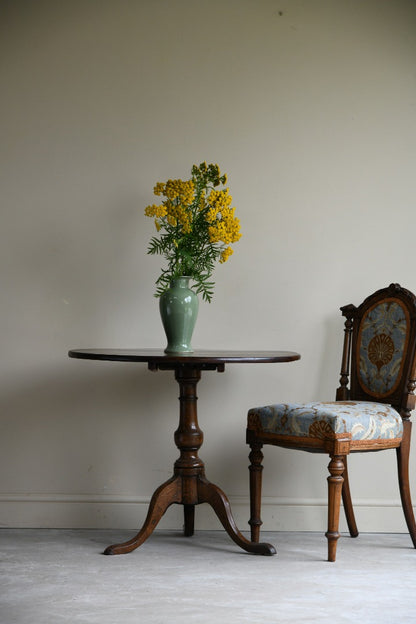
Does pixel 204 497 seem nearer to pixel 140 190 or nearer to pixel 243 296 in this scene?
pixel 243 296

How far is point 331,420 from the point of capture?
2.52m

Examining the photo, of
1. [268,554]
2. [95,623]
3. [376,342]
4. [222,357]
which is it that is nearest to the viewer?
[95,623]

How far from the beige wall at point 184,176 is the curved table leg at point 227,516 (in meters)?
0.44

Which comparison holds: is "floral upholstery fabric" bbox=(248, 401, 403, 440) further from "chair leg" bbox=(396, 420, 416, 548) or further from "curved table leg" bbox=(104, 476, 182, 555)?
"curved table leg" bbox=(104, 476, 182, 555)

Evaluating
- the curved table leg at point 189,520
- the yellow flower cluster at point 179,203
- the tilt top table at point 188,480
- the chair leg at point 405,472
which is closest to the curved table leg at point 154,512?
the tilt top table at point 188,480

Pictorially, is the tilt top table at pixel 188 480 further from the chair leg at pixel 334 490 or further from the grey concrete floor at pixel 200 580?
the chair leg at pixel 334 490

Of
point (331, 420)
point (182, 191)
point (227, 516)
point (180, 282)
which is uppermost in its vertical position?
point (182, 191)

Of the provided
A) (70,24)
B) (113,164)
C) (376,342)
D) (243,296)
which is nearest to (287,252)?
(243,296)

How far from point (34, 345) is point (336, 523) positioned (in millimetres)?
1506

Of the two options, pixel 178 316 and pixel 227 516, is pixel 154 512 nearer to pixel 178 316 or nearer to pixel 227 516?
pixel 227 516

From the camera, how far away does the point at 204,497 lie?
2725 millimetres

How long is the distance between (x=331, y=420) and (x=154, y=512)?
0.74m

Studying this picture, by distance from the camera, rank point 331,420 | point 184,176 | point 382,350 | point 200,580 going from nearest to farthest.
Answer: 1. point 200,580
2. point 331,420
3. point 382,350
4. point 184,176

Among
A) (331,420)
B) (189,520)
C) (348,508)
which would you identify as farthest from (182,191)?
(348,508)
